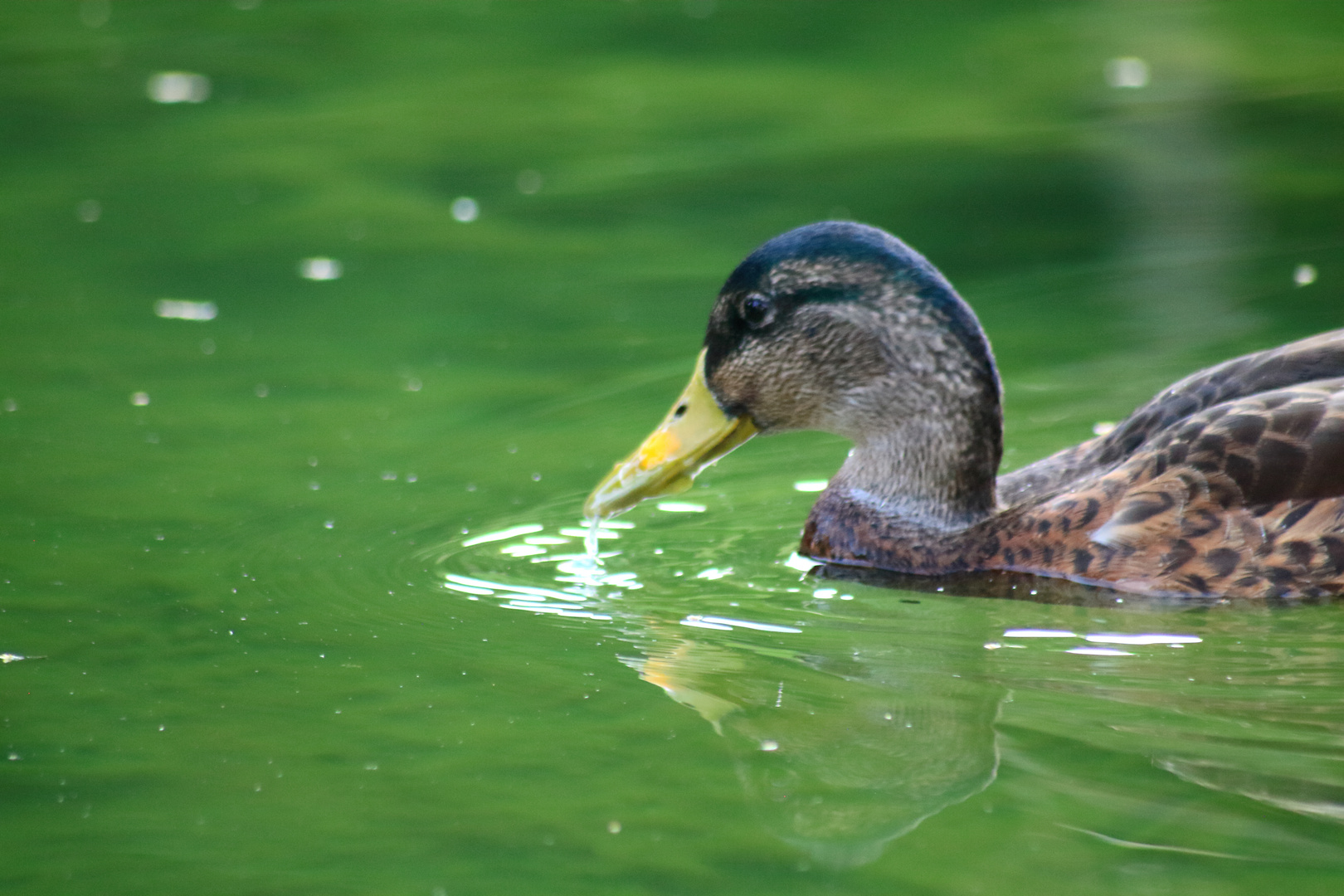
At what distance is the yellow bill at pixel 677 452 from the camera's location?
21.5ft

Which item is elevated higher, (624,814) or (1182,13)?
(1182,13)

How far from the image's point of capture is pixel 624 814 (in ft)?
14.4

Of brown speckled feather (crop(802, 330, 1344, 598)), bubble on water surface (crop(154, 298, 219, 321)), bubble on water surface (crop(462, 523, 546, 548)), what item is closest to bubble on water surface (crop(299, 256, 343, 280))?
bubble on water surface (crop(154, 298, 219, 321))

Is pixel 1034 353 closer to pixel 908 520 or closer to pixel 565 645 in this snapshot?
pixel 908 520

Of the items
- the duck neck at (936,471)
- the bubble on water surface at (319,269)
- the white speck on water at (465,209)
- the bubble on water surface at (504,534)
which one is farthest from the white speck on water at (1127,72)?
the bubble on water surface at (504,534)

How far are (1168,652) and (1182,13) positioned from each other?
11584mm

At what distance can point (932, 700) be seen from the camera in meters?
5.12

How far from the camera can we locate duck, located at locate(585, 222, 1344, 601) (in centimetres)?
585

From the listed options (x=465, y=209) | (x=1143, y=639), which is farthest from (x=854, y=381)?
(x=465, y=209)

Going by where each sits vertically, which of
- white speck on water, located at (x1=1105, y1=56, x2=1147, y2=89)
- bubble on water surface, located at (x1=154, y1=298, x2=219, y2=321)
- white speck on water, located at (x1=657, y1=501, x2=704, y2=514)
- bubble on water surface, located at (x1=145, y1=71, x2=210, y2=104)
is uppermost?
white speck on water, located at (x1=1105, y1=56, x2=1147, y2=89)

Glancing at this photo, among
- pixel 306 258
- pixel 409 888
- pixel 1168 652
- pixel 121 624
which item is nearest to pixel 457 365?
pixel 306 258

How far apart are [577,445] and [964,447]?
206 centimetres

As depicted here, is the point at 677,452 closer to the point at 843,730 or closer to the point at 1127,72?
the point at 843,730

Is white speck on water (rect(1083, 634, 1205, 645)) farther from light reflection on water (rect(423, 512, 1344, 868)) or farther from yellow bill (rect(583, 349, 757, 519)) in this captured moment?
yellow bill (rect(583, 349, 757, 519))
